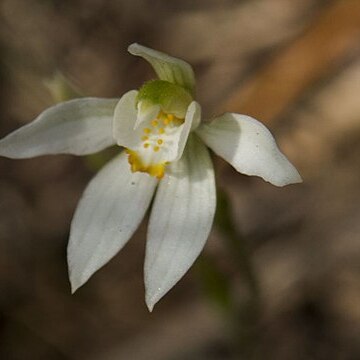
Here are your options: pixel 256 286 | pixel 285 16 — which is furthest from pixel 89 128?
pixel 285 16

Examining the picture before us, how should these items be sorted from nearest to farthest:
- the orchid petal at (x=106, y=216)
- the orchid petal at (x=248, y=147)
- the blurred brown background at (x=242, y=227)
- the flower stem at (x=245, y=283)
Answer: the orchid petal at (x=248, y=147) → the orchid petal at (x=106, y=216) → the flower stem at (x=245, y=283) → the blurred brown background at (x=242, y=227)

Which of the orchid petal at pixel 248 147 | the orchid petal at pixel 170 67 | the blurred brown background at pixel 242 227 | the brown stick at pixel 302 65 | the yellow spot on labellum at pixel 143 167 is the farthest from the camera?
the blurred brown background at pixel 242 227

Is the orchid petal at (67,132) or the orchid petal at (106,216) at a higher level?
the orchid petal at (67,132)

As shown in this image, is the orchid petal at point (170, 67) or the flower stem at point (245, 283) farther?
the flower stem at point (245, 283)

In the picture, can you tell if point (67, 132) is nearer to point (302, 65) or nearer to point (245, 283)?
point (245, 283)

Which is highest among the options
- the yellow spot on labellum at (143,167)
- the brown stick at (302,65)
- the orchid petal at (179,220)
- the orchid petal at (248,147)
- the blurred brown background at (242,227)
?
the orchid petal at (248,147)

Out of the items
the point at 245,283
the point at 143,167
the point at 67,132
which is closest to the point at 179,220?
the point at 143,167

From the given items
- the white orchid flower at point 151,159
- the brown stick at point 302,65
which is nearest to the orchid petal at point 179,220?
the white orchid flower at point 151,159

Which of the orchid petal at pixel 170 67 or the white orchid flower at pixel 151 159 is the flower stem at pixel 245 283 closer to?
the white orchid flower at pixel 151 159
